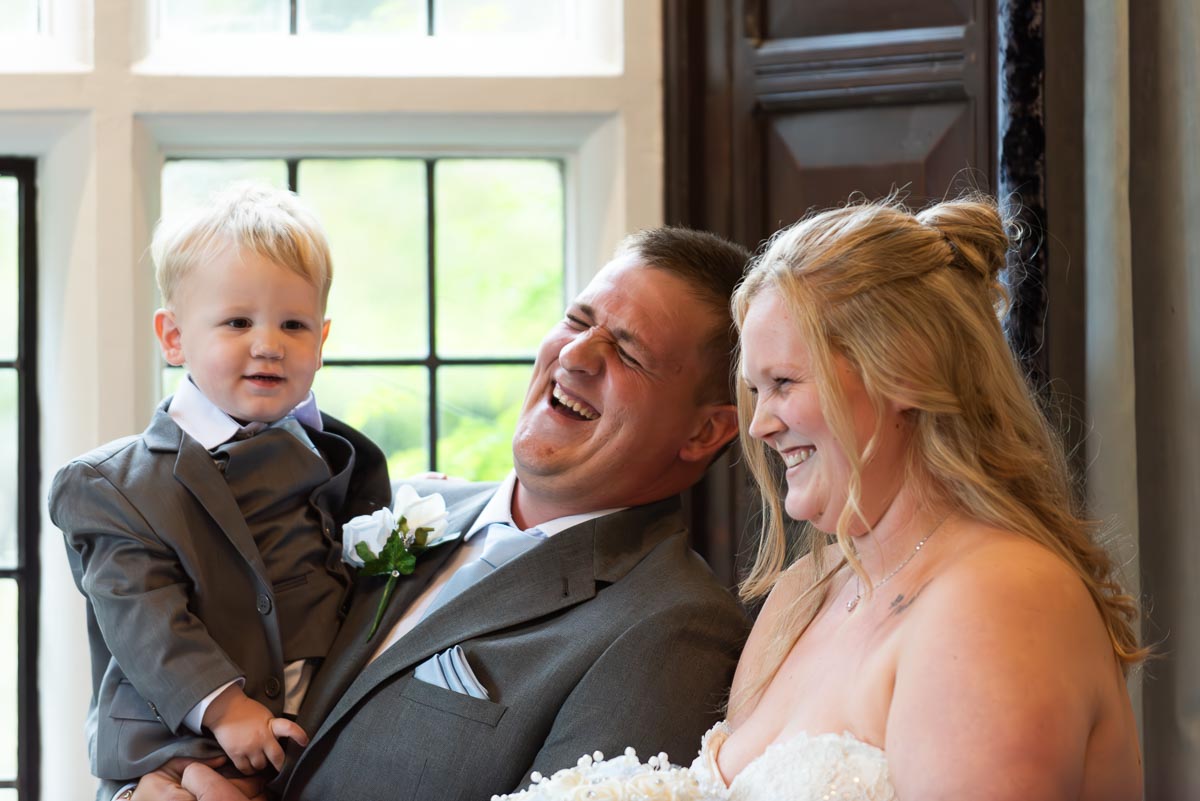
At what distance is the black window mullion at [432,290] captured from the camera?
9.53ft

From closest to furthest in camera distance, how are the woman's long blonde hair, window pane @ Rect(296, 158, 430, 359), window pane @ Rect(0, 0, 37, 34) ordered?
the woman's long blonde hair, window pane @ Rect(0, 0, 37, 34), window pane @ Rect(296, 158, 430, 359)

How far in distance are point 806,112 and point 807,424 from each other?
1228 mm

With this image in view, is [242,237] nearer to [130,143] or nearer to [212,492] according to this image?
[212,492]

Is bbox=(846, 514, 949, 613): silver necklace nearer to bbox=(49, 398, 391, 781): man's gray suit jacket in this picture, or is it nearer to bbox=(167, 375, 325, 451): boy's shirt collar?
bbox=(49, 398, 391, 781): man's gray suit jacket

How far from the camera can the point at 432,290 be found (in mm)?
2912

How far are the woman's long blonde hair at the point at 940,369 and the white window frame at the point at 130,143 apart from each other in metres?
1.16

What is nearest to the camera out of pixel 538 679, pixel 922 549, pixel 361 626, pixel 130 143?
pixel 922 549

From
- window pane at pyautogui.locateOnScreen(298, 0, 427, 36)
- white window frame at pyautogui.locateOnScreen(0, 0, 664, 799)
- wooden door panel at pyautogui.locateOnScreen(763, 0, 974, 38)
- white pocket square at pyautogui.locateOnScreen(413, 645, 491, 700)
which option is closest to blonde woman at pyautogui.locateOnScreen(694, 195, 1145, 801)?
white pocket square at pyautogui.locateOnScreen(413, 645, 491, 700)

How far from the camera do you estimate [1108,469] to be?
1966 mm

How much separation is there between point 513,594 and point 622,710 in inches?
11.1

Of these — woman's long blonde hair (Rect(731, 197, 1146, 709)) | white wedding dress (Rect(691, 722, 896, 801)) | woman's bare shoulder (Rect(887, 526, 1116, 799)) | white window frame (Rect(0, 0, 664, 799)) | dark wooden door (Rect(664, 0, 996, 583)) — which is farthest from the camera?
white window frame (Rect(0, 0, 664, 799))

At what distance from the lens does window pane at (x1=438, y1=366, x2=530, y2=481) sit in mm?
2922

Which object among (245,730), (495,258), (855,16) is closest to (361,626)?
(245,730)

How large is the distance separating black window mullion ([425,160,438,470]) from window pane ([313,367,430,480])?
0.05 ft
